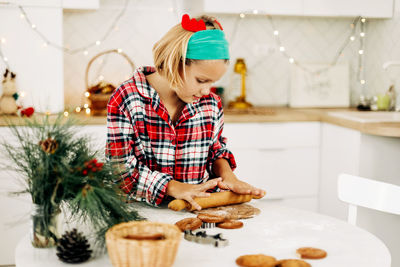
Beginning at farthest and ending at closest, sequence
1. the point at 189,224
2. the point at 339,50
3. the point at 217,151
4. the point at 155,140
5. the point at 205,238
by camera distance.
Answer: the point at 339,50 → the point at 217,151 → the point at 155,140 → the point at 189,224 → the point at 205,238

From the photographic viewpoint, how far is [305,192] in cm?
327

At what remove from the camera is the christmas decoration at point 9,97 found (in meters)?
2.95

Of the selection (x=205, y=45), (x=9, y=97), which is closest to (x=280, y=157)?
(x=9, y=97)

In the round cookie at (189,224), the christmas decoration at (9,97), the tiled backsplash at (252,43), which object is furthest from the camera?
the tiled backsplash at (252,43)

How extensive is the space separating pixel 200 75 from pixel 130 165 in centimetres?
36

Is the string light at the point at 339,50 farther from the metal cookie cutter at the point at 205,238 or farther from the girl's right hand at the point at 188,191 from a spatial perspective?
the metal cookie cutter at the point at 205,238

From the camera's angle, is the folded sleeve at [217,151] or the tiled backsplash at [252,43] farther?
the tiled backsplash at [252,43]

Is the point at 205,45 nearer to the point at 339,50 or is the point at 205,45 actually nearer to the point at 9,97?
the point at 9,97

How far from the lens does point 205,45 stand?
1.51m

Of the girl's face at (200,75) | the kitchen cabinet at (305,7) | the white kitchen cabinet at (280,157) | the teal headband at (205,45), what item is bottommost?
the white kitchen cabinet at (280,157)

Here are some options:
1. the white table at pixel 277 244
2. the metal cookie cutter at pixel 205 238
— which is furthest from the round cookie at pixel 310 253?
the metal cookie cutter at pixel 205 238

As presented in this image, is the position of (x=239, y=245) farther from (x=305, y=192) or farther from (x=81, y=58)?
(x=81, y=58)

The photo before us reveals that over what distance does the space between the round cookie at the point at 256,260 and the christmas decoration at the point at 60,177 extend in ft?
1.03

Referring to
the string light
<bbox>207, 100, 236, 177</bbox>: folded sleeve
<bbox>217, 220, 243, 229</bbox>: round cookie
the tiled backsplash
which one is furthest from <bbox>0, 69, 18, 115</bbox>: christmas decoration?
<bbox>217, 220, 243, 229</bbox>: round cookie
